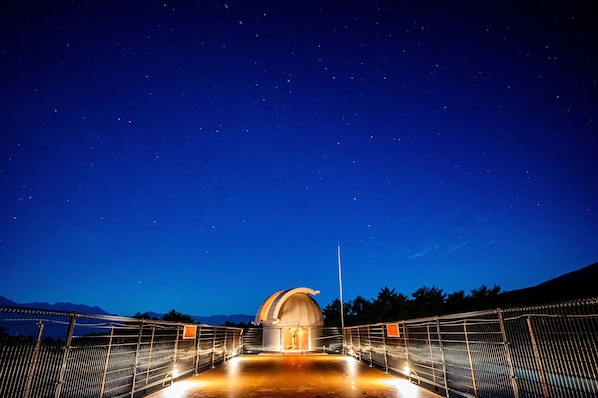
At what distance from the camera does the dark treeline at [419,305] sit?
36969mm

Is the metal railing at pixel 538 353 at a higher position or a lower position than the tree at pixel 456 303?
lower

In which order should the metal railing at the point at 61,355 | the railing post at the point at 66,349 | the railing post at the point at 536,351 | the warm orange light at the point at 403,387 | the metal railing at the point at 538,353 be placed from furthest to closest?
1. the warm orange light at the point at 403,387
2. the railing post at the point at 66,349
3. the railing post at the point at 536,351
4. the metal railing at the point at 61,355
5. the metal railing at the point at 538,353

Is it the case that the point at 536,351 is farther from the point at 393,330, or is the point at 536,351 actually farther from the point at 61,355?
the point at 61,355

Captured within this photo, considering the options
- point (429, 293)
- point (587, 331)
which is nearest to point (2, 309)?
point (587, 331)

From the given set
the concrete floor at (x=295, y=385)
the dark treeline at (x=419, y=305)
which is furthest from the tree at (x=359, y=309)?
the concrete floor at (x=295, y=385)

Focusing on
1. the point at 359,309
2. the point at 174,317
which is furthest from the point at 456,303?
the point at 174,317

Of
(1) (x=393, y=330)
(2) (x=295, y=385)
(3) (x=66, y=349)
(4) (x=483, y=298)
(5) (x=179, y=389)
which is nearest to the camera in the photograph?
(3) (x=66, y=349)

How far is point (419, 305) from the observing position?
40.9 metres

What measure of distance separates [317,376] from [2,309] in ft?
28.1

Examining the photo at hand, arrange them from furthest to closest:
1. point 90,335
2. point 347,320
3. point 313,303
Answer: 1. point 347,320
2. point 313,303
3. point 90,335

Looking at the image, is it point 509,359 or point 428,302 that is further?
point 428,302

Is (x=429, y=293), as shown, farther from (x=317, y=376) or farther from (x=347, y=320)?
(x=317, y=376)

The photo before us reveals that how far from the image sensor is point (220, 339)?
15.1 meters

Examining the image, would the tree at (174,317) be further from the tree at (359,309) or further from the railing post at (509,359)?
the railing post at (509,359)
